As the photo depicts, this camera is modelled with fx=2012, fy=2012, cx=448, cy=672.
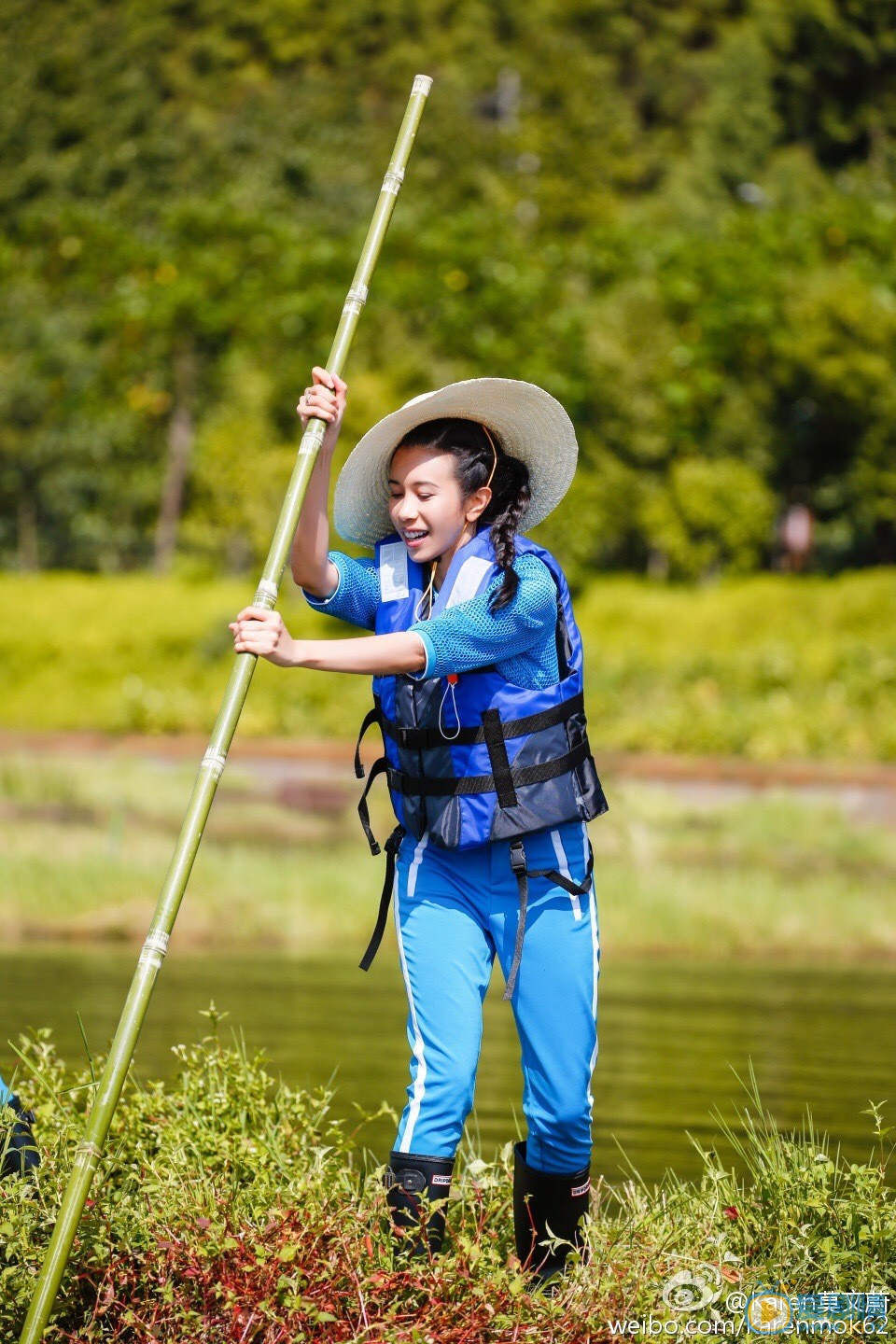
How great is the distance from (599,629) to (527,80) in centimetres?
2453

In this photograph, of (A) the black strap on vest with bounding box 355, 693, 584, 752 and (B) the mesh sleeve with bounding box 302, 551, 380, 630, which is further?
(B) the mesh sleeve with bounding box 302, 551, 380, 630

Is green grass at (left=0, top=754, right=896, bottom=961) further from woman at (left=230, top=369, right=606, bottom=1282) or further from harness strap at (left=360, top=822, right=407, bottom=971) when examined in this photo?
woman at (left=230, top=369, right=606, bottom=1282)

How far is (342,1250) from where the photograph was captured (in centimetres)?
319

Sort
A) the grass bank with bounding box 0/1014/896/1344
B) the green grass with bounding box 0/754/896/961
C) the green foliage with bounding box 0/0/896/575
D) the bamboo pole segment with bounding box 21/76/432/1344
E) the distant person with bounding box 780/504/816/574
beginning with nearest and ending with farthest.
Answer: the bamboo pole segment with bounding box 21/76/432/1344 → the grass bank with bounding box 0/1014/896/1344 → the green grass with bounding box 0/754/896/961 → the green foliage with bounding box 0/0/896/575 → the distant person with bounding box 780/504/816/574

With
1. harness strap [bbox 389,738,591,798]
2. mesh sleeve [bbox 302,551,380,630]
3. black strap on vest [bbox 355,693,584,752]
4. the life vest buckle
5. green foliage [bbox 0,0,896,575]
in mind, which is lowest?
the life vest buckle

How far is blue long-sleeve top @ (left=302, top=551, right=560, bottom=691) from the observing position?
3.40m

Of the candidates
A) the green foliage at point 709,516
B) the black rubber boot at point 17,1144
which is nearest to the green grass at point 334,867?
the green foliage at point 709,516

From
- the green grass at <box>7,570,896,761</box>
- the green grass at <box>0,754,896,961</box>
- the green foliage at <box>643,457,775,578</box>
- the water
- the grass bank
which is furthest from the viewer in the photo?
the green foliage at <box>643,457,775,578</box>

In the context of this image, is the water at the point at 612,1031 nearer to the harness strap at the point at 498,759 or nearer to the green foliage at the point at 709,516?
the harness strap at the point at 498,759

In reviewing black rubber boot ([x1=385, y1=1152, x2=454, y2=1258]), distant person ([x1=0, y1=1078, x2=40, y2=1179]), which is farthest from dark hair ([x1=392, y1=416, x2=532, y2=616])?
distant person ([x1=0, y1=1078, x2=40, y2=1179])

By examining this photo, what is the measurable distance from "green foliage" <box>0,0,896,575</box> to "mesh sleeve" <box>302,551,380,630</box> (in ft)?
51.4

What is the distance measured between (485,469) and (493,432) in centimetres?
10

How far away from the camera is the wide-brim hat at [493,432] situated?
3.61 m

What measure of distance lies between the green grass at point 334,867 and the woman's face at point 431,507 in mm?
7582
